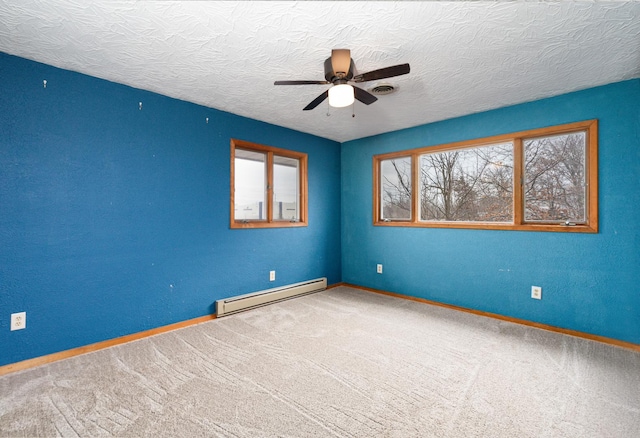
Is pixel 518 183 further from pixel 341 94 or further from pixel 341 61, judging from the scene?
pixel 341 61

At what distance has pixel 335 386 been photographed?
2072 millimetres

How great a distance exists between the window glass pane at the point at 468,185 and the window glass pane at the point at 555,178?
191 mm

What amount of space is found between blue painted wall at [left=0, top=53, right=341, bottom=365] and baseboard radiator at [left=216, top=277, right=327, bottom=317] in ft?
0.39

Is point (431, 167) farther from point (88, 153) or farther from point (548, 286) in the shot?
point (88, 153)

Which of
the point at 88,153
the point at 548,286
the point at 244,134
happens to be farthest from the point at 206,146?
the point at 548,286

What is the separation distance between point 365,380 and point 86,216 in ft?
8.66

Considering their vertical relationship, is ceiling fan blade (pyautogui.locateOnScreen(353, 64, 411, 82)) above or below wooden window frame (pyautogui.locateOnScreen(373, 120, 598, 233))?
above

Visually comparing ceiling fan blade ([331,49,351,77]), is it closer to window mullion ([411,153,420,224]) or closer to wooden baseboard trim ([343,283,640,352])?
window mullion ([411,153,420,224])

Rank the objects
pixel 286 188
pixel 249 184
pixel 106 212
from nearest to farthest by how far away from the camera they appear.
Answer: pixel 106 212, pixel 249 184, pixel 286 188

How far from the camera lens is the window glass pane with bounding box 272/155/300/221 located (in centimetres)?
424

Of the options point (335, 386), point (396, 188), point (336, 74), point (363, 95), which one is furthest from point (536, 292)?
point (336, 74)

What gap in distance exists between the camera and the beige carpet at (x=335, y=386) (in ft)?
5.52

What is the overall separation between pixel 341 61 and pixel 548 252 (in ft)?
9.18

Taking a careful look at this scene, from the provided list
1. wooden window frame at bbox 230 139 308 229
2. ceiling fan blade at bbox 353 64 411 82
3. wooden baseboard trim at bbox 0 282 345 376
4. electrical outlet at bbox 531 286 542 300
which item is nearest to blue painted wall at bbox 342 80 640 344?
electrical outlet at bbox 531 286 542 300
